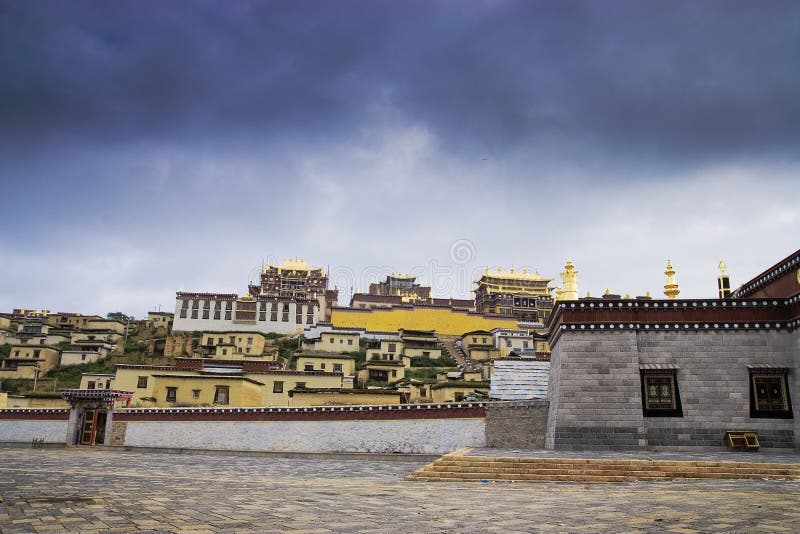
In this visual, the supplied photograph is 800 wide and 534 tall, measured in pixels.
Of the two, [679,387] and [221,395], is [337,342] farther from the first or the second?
[679,387]

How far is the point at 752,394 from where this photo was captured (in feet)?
62.5

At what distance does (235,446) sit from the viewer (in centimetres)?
2855

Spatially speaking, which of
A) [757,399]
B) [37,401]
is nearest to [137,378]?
[37,401]

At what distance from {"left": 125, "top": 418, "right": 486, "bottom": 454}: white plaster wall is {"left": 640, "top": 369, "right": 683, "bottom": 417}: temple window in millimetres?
6475

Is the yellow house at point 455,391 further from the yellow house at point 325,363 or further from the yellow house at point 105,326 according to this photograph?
the yellow house at point 105,326

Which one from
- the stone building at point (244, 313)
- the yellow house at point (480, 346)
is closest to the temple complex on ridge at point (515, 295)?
the yellow house at point (480, 346)

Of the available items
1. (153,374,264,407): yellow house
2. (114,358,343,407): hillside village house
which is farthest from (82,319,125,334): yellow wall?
(153,374,264,407): yellow house

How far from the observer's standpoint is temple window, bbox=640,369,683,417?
62.4 feet

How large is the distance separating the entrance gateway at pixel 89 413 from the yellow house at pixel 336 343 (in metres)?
30.4

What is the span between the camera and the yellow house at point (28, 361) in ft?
175

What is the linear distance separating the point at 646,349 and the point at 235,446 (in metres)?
18.1

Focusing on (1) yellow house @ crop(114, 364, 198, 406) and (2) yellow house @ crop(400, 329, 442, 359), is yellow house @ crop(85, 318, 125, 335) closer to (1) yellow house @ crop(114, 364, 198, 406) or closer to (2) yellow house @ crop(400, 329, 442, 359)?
(1) yellow house @ crop(114, 364, 198, 406)

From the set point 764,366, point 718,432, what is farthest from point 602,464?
point 764,366

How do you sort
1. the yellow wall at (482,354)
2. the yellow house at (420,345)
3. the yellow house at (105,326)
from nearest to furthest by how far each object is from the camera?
the yellow house at (420,345) → the yellow wall at (482,354) → the yellow house at (105,326)
